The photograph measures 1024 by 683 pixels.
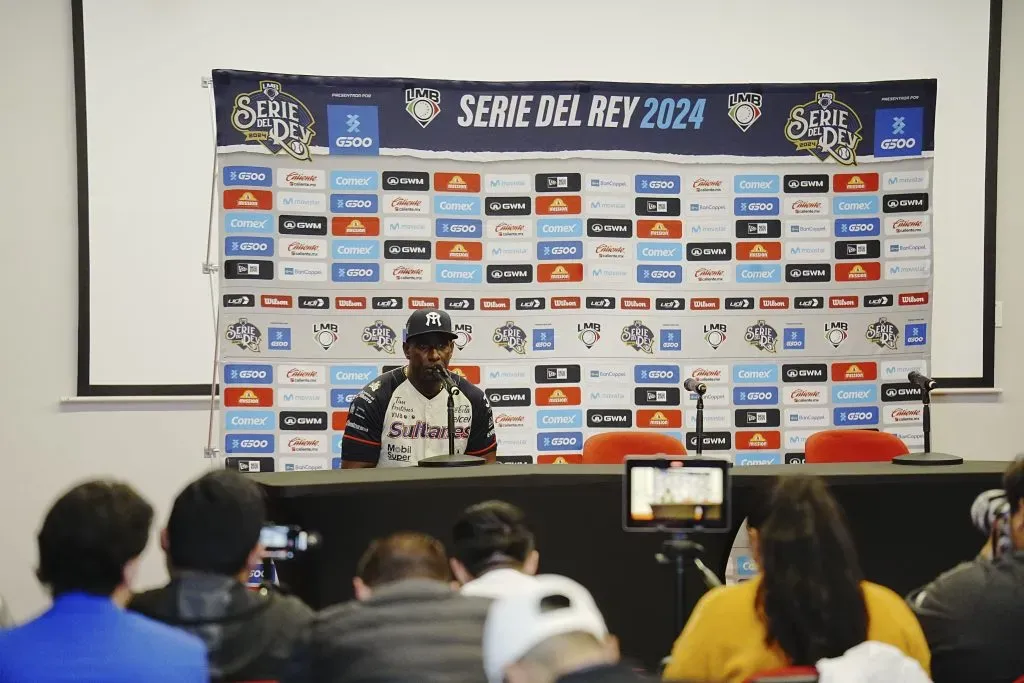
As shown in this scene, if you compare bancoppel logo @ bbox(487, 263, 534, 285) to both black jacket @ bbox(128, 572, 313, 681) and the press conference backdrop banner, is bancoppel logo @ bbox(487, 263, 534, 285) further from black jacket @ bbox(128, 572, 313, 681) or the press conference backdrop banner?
black jacket @ bbox(128, 572, 313, 681)

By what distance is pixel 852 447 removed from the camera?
4762mm

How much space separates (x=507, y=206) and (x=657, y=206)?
790 mm

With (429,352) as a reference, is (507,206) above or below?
above

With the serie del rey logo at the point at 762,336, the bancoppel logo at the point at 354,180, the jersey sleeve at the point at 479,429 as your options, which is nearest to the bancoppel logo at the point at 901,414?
the serie del rey logo at the point at 762,336

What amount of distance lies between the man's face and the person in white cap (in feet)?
8.73

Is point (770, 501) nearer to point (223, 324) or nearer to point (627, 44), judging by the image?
point (223, 324)

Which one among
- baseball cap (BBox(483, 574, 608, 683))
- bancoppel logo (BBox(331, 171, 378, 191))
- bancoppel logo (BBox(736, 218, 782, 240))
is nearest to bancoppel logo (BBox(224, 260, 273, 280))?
bancoppel logo (BBox(331, 171, 378, 191))

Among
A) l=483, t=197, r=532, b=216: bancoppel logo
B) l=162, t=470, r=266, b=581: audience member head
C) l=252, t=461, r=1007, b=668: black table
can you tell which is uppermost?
l=483, t=197, r=532, b=216: bancoppel logo

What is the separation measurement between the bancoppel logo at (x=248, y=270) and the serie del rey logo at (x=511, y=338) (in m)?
1.18

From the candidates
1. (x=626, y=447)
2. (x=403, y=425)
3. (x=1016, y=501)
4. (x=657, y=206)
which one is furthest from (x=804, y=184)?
(x=1016, y=501)

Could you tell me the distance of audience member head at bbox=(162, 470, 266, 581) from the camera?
2082 mm

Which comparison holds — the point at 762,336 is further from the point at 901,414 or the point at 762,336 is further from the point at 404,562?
the point at 404,562

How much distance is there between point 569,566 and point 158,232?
3.24 metres

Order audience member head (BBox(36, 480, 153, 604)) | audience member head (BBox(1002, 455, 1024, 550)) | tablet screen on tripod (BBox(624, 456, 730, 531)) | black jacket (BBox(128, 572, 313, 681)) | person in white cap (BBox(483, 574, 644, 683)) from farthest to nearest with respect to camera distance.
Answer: tablet screen on tripod (BBox(624, 456, 730, 531))
audience member head (BBox(1002, 455, 1024, 550))
black jacket (BBox(128, 572, 313, 681))
audience member head (BBox(36, 480, 153, 604))
person in white cap (BBox(483, 574, 644, 683))
